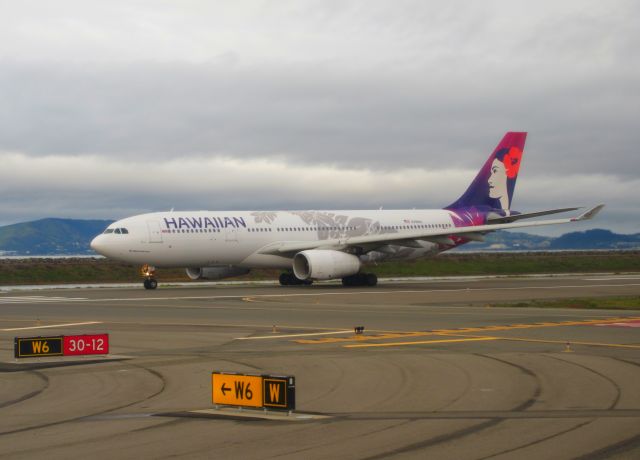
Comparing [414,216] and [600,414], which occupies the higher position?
[414,216]

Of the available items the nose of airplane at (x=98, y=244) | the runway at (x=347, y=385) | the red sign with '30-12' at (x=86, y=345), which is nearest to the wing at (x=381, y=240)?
the nose of airplane at (x=98, y=244)

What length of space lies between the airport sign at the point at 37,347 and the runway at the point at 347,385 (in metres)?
0.40

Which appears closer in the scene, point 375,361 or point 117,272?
point 375,361

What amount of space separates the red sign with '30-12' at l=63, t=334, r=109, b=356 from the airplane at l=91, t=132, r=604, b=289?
93.8 ft

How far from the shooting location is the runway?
35.6 feet

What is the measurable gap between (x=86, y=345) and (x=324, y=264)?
29.7 meters

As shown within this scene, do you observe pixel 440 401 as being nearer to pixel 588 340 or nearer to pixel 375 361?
pixel 375 361

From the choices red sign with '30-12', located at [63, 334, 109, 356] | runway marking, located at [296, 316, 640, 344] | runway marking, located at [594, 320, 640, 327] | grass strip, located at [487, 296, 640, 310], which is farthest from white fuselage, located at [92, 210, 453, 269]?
red sign with '30-12', located at [63, 334, 109, 356]

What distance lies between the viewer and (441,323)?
28.2m

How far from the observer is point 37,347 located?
65.0 feet

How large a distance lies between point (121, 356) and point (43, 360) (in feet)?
5.40

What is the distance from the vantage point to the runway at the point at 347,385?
10.9 metres

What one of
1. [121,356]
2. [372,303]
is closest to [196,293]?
[372,303]

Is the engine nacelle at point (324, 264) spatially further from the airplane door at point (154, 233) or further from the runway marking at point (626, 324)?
the runway marking at point (626, 324)
